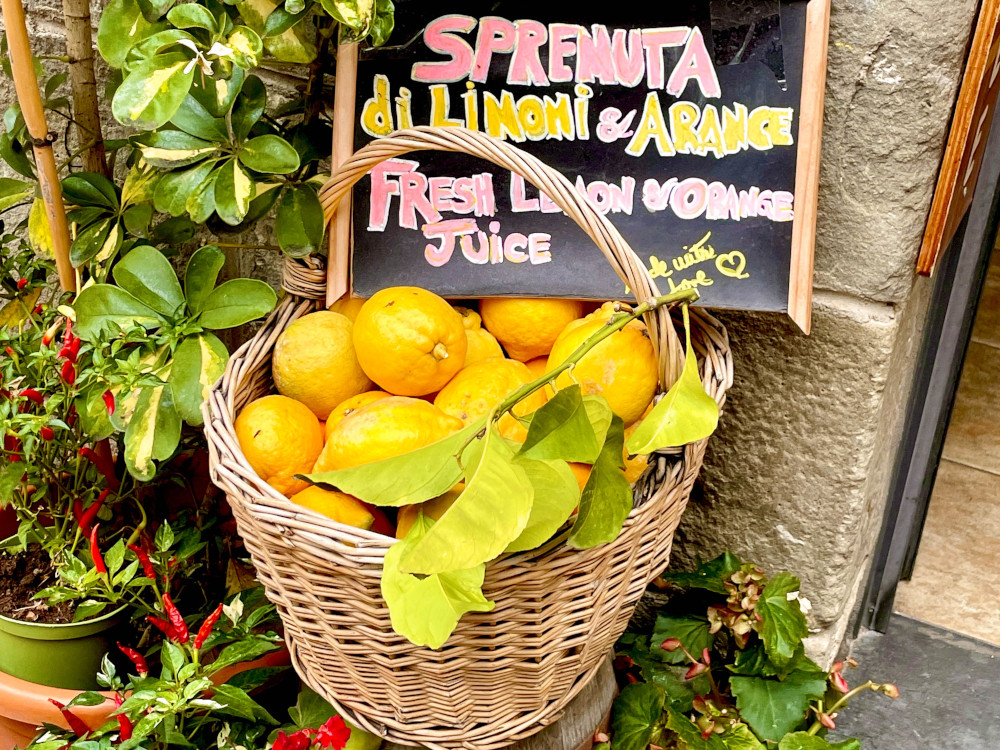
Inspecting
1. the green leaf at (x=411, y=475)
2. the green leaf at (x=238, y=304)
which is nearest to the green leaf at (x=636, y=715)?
the green leaf at (x=411, y=475)

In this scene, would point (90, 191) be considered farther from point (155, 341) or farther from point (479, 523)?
point (479, 523)

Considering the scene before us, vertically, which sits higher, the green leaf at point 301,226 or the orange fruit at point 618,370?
the green leaf at point 301,226

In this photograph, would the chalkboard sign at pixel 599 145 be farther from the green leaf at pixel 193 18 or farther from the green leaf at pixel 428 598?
the green leaf at pixel 428 598

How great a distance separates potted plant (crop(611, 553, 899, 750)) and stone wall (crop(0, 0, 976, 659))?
9 centimetres

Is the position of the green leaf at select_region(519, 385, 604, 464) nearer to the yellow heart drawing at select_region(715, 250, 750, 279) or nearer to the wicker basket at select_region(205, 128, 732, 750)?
the wicker basket at select_region(205, 128, 732, 750)

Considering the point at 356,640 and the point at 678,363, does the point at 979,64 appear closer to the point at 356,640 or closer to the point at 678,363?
the point at 678,363

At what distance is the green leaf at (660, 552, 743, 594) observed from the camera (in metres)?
1.16

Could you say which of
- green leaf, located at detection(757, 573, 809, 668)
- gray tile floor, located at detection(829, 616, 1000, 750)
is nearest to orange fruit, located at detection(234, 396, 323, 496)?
green leaf, located at detection(757, 573, 809, 668)

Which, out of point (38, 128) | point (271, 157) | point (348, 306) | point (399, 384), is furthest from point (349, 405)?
point (38, 128)

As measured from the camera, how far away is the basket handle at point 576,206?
0.78 meters

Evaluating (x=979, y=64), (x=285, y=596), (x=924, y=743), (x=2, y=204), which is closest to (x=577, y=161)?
(x=979, y=64)

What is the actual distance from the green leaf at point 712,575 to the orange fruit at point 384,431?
0.50 metres

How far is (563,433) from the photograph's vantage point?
2.26 feet

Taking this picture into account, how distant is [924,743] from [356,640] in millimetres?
907
